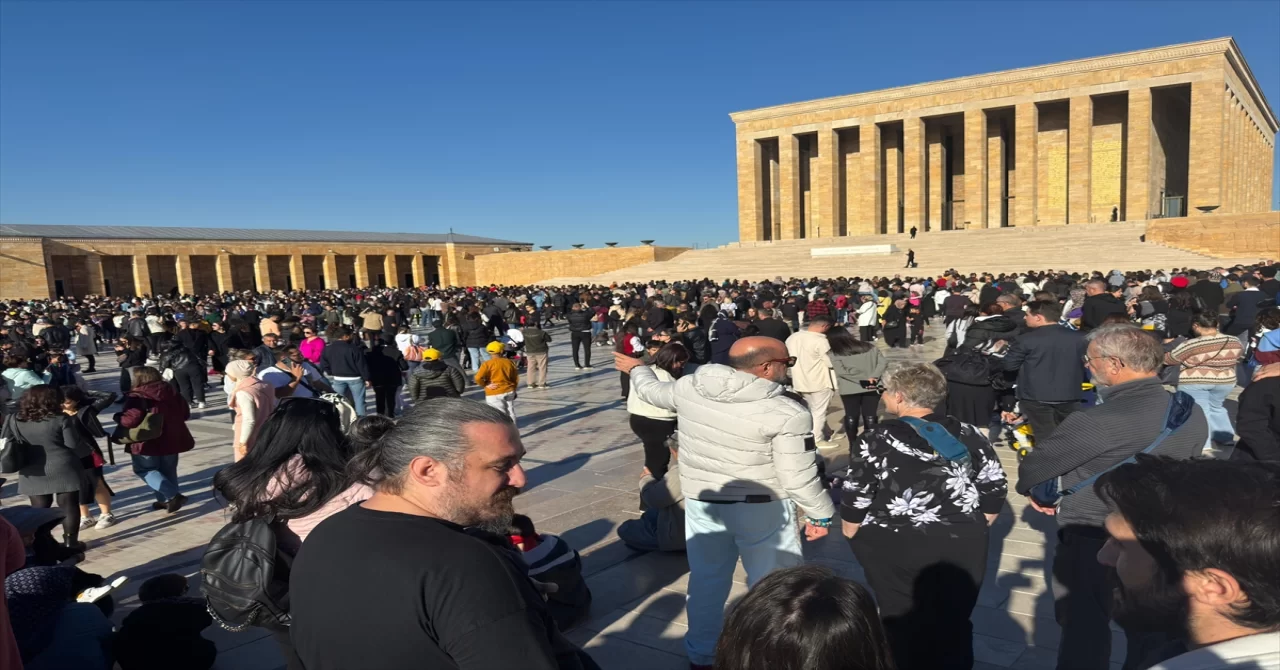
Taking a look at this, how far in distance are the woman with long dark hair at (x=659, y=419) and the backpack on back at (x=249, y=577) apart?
2791mm

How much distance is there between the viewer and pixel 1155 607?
1.47 meters

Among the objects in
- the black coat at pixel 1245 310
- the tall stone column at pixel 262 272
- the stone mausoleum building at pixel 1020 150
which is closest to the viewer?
the black coat at pixel 1245 310

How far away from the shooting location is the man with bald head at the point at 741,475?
9.73 ft

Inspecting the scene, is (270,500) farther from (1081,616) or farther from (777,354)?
(1081,616)

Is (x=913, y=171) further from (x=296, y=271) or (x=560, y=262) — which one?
(x=296, y=271)

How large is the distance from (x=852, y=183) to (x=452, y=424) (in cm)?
4428

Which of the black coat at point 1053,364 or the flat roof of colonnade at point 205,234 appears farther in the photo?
the flat roof of colonnade at point 205,234

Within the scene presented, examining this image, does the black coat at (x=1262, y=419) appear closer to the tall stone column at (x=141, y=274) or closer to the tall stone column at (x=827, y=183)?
the tall stone column at (x=827, y=183)

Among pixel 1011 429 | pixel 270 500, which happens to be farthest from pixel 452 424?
pixel 1011 429

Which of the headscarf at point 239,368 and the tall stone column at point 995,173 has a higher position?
the tall stone column at point 995,173

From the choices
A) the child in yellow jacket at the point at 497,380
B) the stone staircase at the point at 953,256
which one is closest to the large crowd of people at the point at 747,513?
the child in yellow jacket at the point at 497,380

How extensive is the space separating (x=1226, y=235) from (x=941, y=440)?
108ft

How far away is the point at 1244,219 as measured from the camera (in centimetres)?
2716

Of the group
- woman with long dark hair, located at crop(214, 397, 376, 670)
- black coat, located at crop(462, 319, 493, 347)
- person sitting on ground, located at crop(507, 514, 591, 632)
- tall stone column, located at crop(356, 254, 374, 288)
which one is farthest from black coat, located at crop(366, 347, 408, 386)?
tall stone column, located at crop(356, 254, 374, 288)
